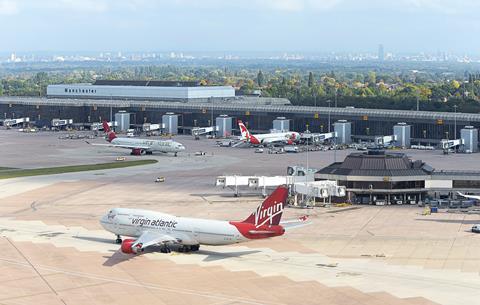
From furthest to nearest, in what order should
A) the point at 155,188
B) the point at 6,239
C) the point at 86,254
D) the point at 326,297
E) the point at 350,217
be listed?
the point at 155,188, the point at 350,217, the point at 6,239, the point at 86,254, the point at 326,297

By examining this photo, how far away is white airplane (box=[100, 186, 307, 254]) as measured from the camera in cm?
10588

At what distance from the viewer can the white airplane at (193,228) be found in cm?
10588

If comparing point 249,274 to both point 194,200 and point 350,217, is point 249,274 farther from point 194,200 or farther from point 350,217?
point 194,200

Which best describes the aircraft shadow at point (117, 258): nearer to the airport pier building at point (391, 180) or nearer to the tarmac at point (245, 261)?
the tarmac at point (245, 261)

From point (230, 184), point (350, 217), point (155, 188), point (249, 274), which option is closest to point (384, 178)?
point (350, 217)

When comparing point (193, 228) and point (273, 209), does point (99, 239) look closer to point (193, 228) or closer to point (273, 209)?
point (193, 228)

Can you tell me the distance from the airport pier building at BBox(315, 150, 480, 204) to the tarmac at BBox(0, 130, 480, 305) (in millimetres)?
4006

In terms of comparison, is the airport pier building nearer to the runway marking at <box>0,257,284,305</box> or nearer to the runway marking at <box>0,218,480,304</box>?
the runway marking at <box>0,218,480,304</box>

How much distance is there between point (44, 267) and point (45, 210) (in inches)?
1582

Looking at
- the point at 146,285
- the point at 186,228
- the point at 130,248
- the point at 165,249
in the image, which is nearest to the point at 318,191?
the point at 165,249

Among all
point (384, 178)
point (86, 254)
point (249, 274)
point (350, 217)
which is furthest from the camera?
point (384, 178)

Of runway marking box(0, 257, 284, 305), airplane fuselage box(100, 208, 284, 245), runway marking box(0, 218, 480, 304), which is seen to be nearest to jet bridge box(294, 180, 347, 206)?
runway marking box(0, 218, 480, 304)

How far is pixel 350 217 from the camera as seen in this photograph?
451 feet

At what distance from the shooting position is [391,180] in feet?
490
